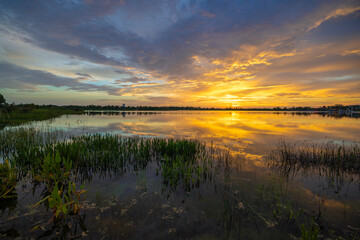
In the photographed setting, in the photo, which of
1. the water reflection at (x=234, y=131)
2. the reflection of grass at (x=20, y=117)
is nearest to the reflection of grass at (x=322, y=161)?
the water reflection at (x=234, y=131)

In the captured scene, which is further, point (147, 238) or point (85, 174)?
point (85, 174)

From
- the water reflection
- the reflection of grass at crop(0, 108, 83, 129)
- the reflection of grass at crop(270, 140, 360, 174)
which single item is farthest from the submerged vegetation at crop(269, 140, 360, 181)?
the reflection of grass at crop(0, 108, 83, 129)

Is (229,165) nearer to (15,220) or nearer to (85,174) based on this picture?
(85,174)

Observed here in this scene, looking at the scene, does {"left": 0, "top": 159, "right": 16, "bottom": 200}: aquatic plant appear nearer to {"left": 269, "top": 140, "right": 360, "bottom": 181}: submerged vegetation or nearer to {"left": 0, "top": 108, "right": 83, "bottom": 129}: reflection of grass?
{"left": 0, "top": 108, "right": 83, "bottom": 129}: reflection of grass

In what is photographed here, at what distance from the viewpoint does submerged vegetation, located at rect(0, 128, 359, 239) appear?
4465 millimetres

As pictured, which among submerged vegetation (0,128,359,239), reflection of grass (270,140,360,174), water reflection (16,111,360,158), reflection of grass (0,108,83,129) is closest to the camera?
submerged vegetation (0,128,359,239)

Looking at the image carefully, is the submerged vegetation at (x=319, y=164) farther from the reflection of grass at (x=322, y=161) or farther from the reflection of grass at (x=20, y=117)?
the reflection of grass at (x=20, y=117)

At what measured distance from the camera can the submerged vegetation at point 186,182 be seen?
446 cm

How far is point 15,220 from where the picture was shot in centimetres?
453

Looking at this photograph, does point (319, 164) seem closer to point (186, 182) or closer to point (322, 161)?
point (322, 161)

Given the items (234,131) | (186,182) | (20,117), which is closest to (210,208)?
(186,182)

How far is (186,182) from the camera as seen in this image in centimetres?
698

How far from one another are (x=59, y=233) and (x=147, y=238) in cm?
223

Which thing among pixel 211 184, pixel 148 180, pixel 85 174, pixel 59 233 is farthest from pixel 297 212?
pixel 85 174
